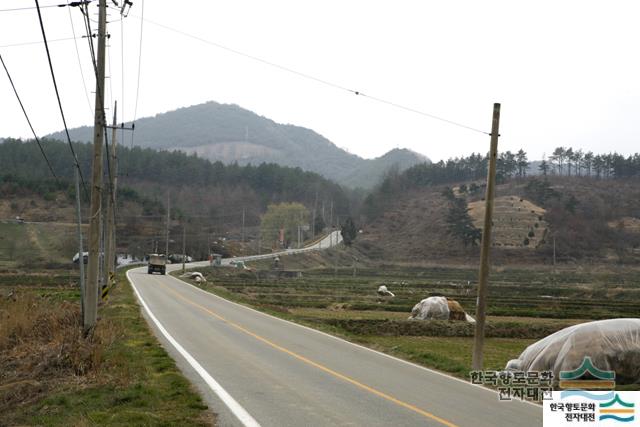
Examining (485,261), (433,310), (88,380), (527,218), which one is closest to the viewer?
(88,380)

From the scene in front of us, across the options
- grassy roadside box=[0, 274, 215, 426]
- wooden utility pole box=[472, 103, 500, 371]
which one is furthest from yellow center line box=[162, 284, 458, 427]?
wooden utility pole box=[472, 103, 500, 371]

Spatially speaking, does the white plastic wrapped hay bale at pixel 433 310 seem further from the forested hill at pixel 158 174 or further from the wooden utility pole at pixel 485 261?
the forested hill at pixel 158 174

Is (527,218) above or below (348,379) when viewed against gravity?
above

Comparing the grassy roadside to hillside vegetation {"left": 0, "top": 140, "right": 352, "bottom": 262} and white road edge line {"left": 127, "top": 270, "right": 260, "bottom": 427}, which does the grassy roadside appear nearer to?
white road edge line {"left": 127, "top": 270, "right": 260, "bottom": 427}

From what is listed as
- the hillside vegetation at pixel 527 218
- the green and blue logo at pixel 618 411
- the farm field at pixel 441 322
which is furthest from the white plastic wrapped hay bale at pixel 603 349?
the hillside vegetation at pixel 527 218

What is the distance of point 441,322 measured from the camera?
38.4 meters

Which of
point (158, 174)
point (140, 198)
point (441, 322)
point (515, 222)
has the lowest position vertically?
point (441, 322)

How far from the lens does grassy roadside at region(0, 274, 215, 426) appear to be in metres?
10.4

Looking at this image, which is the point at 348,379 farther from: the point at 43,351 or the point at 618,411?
the point at 43,351

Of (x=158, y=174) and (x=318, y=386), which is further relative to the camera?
(x=158, y=174)

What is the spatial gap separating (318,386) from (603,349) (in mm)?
6252

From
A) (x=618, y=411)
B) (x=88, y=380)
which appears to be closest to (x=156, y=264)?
(x=88, y=380)

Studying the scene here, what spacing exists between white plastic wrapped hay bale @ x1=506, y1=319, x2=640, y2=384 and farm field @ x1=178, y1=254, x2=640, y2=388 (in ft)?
8.24

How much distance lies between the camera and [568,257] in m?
131
